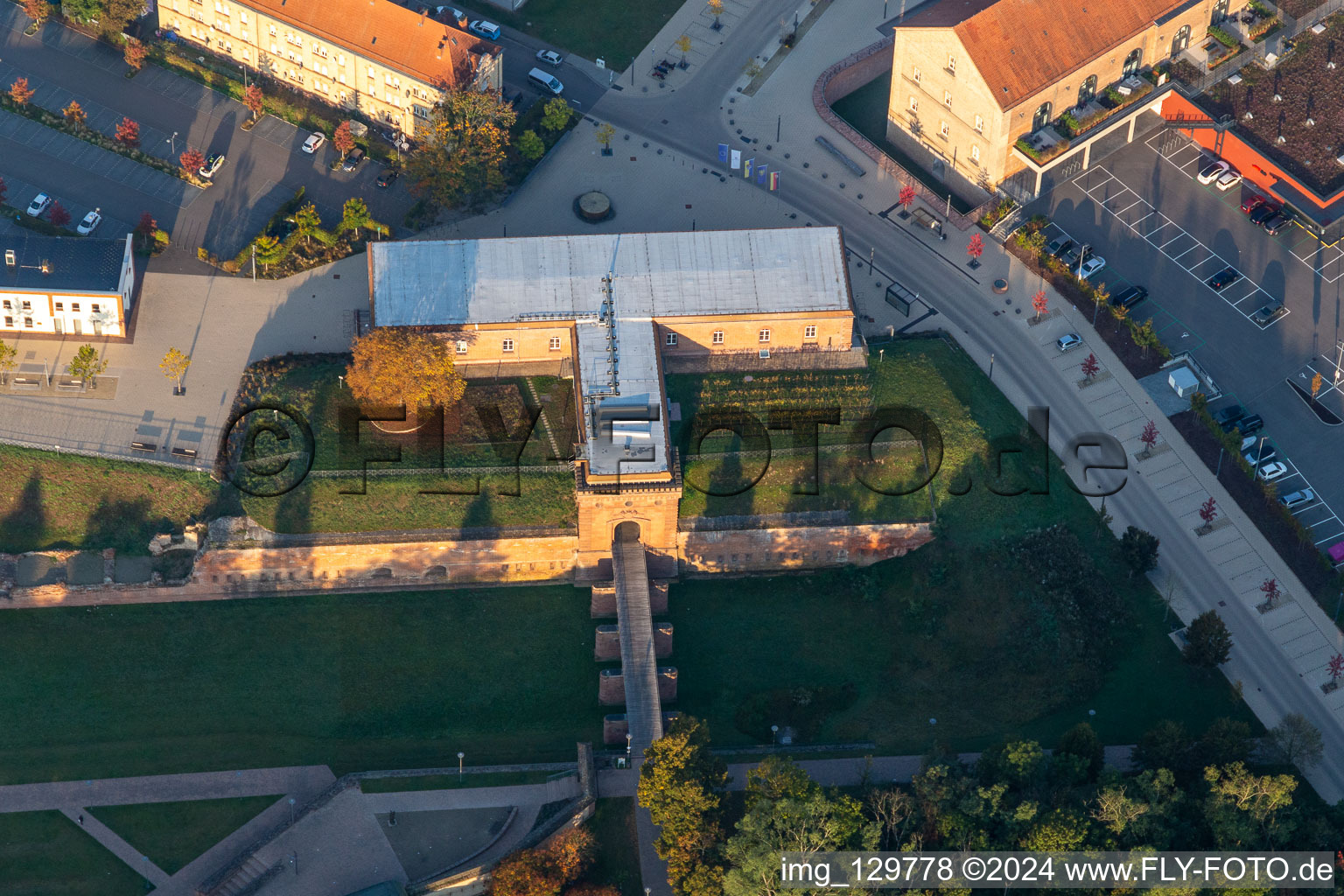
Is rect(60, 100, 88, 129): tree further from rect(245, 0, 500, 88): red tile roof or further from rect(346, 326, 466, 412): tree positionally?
rect(346, 326, 466, 412): tree

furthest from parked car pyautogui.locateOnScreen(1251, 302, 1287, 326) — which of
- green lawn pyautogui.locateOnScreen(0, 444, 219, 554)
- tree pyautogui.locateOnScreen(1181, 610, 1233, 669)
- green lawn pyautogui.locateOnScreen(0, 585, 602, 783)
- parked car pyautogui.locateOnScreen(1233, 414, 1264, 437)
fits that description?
green lawn pyautogui.locateOnScreen(0, 444, 219, 554)

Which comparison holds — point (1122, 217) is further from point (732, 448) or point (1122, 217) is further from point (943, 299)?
point (732, 448)

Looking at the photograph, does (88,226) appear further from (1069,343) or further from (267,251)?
(1069,343)

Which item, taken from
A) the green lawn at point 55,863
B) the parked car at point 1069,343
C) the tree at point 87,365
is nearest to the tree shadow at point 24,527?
the tree at point 87,365

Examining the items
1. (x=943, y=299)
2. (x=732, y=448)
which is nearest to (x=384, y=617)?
(x=732, y=448)

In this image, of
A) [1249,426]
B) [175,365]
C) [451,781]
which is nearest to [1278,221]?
[1249,426]

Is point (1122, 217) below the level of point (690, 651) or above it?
above

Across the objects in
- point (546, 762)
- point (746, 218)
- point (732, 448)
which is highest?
point (746, 218)

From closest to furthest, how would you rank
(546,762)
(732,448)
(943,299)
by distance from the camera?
(546,762), (732,448), (943,299)
